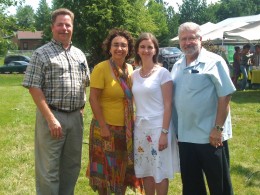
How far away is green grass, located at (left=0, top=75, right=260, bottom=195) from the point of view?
489 centimetres

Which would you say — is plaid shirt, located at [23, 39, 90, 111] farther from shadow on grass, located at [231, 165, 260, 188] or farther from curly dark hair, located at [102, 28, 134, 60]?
shadow on grass, located at [231, 165, 260, 188]

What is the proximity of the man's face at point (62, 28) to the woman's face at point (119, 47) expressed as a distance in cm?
48

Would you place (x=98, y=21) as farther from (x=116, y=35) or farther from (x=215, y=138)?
(x=215, y=138)

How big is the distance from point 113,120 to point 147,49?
78 centimetres

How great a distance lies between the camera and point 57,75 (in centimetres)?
362

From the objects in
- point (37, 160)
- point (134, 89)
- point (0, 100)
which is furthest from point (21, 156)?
point (0, 100)

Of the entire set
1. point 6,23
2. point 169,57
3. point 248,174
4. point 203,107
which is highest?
point 6,23

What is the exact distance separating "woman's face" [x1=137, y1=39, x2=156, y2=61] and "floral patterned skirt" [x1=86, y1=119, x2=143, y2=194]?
75 cm

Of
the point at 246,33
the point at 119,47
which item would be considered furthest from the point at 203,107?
the point at 246,33

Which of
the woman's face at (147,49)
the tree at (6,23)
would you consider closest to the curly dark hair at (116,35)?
the woman's face at (147,49)

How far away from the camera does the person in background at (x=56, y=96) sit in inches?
140

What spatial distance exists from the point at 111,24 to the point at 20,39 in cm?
6514

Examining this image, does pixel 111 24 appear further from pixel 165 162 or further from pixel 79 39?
pixel 165 162

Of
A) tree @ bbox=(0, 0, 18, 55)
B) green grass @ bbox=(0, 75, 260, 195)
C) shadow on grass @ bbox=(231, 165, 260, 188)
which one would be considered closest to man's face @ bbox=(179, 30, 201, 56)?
green grass @ bbox=(0, 75, 260, 195)
